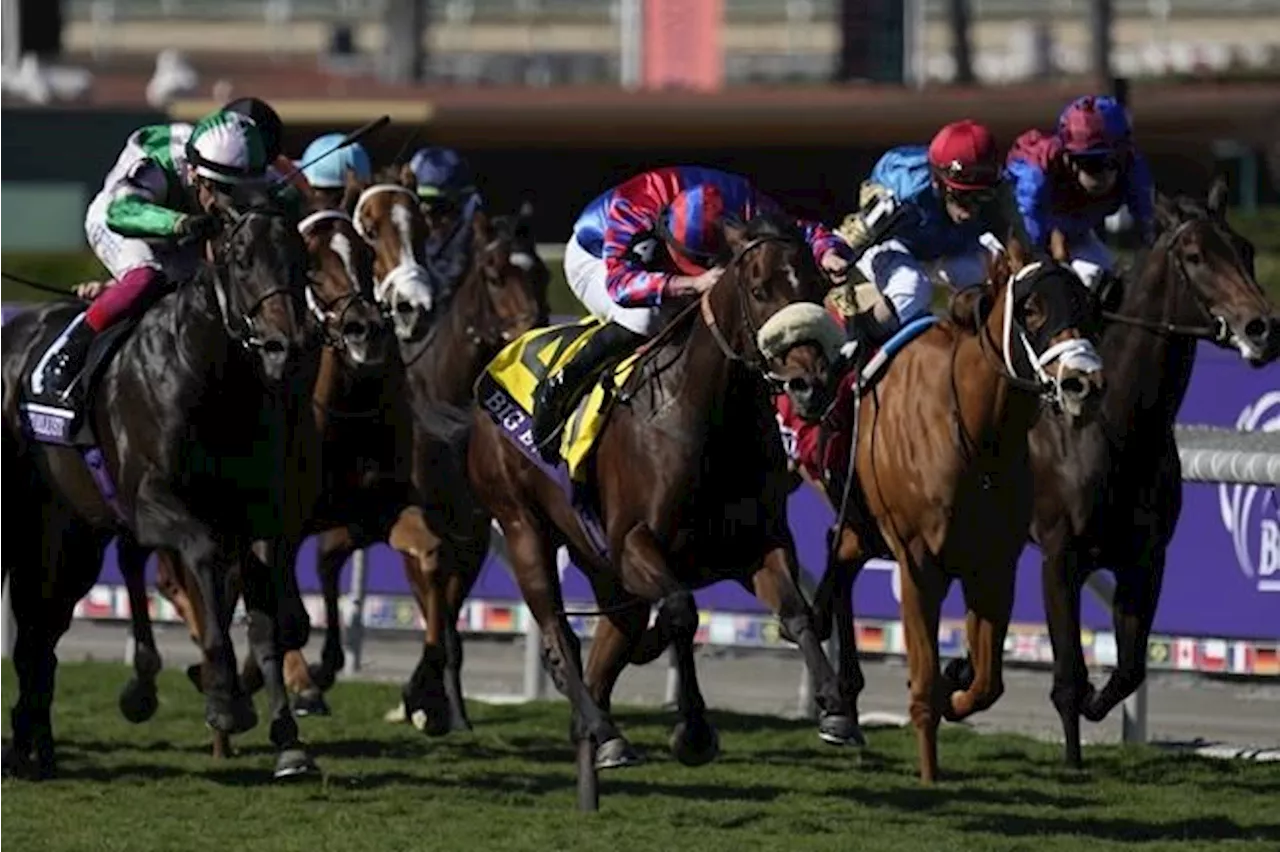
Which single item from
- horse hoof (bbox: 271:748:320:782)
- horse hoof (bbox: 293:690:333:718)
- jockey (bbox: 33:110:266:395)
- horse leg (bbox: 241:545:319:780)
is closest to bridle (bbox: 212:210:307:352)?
jockey (bbox: 33:110:266:395)

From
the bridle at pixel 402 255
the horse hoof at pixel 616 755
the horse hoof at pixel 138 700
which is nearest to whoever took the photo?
the horse hoof at pixel 616 755

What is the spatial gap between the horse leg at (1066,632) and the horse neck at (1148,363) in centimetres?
40

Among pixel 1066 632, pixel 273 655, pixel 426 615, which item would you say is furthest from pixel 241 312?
pixel 1066 632

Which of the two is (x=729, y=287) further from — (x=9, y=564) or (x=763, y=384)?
(x=9, y=564)

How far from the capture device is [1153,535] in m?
9.96

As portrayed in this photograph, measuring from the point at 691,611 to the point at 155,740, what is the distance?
291 centimetres

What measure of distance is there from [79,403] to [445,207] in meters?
2.84

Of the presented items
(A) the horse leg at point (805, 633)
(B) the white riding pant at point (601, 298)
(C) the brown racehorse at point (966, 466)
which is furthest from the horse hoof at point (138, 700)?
(A) the horse leg at point (805, 633)

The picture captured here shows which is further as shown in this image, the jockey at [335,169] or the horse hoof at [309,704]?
the jockey at [335,169]

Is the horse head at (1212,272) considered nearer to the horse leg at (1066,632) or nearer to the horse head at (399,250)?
the horse leg at (1066,632)

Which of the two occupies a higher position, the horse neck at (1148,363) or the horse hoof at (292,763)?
the horse neck at (1148,363)

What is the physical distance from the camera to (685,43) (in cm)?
3225

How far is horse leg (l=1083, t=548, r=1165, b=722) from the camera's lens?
9.79 m

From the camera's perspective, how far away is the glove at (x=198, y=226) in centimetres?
934
